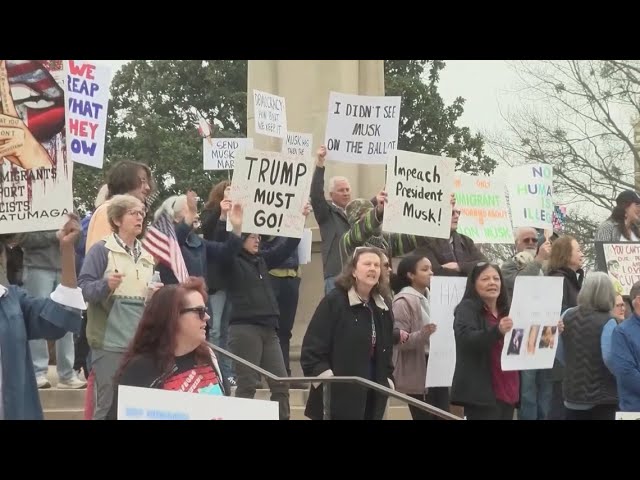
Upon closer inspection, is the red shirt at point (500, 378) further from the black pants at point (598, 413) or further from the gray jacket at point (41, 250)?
the gray jacket at point (41, 250)

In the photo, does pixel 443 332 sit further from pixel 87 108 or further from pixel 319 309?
pixel 87 108

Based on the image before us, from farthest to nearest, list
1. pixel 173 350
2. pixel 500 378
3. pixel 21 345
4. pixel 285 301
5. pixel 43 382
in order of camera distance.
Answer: pixel 285 301 → pixel 43 382 → pixel 500 378 → pixel 21 345 → pixel 173 350

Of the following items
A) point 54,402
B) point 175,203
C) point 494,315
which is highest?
point 175,203

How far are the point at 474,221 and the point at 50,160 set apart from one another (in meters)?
5.82

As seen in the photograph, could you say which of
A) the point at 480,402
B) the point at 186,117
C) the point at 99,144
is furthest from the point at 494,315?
the point at 186,117

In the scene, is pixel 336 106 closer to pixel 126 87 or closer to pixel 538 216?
pixel 538 216

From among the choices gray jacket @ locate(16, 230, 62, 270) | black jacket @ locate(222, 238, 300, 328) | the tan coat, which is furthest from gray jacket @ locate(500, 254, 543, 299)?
gray jacket @ locate(16, 230, 62, 270)

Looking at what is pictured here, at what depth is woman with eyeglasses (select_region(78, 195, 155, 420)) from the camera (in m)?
8.73

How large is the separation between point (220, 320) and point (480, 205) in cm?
318

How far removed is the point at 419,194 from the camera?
11.4 metres

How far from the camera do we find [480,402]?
973 centimetres

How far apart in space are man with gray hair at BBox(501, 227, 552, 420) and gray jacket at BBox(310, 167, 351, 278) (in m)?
1.38

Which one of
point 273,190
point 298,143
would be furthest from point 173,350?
point 298,143

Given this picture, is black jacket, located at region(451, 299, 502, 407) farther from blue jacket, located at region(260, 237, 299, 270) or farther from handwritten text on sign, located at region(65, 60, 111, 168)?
handwritten text on sign, located at region(65, 60, 111, 168)
